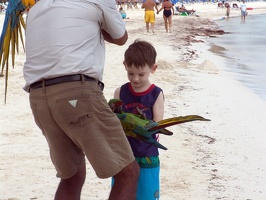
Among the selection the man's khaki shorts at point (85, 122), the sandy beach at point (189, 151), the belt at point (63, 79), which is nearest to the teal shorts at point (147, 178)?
the man's khaki shorts at point (85, 122)

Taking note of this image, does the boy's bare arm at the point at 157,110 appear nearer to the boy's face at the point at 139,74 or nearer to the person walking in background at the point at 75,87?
the boy's face at the point at 139,74

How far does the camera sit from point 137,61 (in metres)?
3.18

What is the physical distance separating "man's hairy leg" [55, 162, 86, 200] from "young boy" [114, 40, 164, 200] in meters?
0.34

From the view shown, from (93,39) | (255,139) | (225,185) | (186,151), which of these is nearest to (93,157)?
(93,39)

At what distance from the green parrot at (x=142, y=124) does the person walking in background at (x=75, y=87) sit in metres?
0.17

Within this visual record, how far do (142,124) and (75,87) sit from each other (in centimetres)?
44

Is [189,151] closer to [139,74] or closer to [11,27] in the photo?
[139,74]

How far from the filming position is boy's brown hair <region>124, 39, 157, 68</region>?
3184 millimetres

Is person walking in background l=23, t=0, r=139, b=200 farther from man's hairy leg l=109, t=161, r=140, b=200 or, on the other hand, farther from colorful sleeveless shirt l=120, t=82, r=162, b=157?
colorful sleeveless shirt l=120, t=82, r=162, b=157

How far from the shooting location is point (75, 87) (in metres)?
2.86

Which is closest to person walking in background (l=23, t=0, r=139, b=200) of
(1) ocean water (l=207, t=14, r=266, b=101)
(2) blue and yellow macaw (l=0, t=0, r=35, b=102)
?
(2) blue and yellow macaw (l=0, t=0, r=35, b=102)

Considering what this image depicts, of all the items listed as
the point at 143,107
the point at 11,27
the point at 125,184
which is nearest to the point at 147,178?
the point at 125,184

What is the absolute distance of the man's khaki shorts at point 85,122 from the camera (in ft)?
9.32

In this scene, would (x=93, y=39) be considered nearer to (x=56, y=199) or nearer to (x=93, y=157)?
(x=93, y=157)
